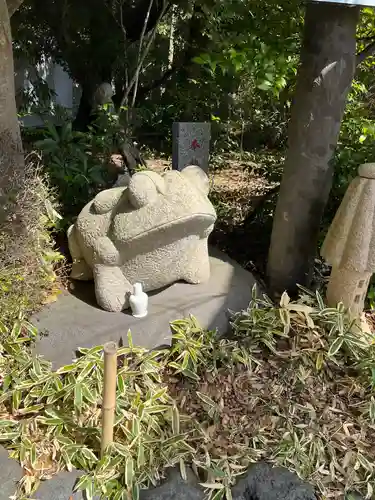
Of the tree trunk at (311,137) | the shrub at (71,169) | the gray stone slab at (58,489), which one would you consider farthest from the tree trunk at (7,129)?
the tree trunk at (311,137)

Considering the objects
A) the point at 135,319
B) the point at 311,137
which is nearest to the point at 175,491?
the point at 135,319

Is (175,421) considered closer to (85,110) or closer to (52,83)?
(85,110)

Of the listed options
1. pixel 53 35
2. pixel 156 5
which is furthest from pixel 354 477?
pixel 53 35

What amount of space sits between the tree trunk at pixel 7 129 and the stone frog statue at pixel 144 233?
0.52m

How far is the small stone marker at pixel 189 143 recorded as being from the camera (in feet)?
12.5

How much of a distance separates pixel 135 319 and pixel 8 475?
1.18 meters

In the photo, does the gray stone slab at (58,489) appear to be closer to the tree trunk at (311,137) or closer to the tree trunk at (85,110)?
the tree trunk at (311,137)

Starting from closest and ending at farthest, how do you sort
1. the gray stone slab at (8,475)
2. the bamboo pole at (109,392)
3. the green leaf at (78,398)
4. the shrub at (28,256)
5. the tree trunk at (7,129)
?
the bamboo pole at (109,392) < the gray stone slab at (8,475) < the green leaf at (78,398) < the shrub at (28,256) < the tree trunk at (7,129)

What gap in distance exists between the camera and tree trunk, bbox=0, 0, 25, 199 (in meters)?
3.01

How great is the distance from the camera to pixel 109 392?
2.15 meters

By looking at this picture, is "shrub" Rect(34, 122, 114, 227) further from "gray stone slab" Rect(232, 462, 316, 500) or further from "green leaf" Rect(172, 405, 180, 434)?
"gray stone slab" Rect(232, 462, 316, 500)

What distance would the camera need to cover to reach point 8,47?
3084 millimetres

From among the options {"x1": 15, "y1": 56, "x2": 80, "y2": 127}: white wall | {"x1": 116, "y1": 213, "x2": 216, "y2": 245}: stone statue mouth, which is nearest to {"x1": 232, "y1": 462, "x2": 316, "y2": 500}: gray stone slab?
{"x1": 116, "y1": 213, "x2": 216, "y2": 245}: stone statue mouth

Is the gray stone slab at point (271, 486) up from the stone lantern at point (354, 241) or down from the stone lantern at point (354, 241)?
down
